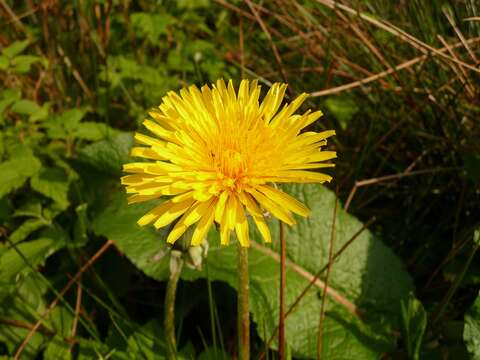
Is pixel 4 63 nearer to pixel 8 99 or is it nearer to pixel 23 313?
pixel 8 99

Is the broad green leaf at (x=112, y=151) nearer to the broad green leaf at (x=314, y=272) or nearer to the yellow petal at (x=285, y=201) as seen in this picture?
the broad green leaf at (x=314, y=272)

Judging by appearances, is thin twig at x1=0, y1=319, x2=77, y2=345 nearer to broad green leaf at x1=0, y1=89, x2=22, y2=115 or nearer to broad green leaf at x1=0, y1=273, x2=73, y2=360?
broad green leaf at x1=0, y1=273, x2=73, y2=360

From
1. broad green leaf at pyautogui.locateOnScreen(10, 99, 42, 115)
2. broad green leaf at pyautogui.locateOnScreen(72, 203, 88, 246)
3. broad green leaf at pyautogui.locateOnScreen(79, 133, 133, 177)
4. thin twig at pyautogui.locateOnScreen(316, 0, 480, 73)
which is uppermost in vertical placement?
thin twig at pyautogui.locateOnScreen(316, 0, 480, 73)

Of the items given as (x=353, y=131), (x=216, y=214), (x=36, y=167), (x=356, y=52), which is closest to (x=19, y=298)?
(x=36, y=167)

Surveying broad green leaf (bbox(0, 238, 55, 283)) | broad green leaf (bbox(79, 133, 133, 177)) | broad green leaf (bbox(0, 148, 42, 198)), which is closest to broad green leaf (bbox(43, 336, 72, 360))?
broad green leaf (bbox(0, 238, 55, 283))

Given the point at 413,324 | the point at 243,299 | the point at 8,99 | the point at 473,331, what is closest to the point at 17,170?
the point at 8,99

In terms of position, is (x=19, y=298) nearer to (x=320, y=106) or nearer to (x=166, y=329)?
(x=166, y=329)

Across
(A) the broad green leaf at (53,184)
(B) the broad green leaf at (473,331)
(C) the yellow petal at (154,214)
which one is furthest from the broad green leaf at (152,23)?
(B) the broad green leaf at (473,331)
